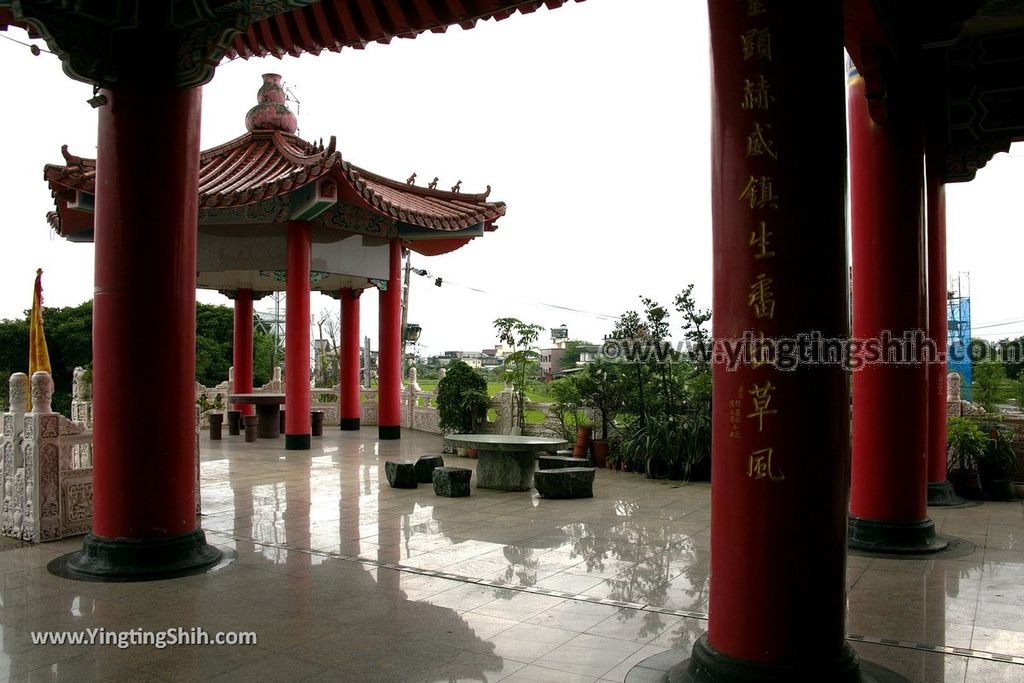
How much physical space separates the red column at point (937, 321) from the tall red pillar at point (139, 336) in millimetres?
7745

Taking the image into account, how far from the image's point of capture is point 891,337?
689 cm

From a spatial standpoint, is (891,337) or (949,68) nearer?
(891,337)

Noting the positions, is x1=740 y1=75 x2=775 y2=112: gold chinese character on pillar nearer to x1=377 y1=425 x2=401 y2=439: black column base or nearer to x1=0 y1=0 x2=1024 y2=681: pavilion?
x1=0 y1=0 x2=1024 y2=681: pavilion

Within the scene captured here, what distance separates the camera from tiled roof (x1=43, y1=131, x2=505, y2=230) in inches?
506

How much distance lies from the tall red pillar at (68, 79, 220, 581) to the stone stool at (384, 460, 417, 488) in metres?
4.00

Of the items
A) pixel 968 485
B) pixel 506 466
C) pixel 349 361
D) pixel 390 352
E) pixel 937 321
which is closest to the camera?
pixel 937 321

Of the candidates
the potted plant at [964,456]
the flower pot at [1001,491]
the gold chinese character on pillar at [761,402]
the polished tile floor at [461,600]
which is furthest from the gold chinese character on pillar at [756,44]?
the flower pot at [1001,491]

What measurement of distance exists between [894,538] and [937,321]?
11.9 ft

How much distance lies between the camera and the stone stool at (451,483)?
952 centimetres

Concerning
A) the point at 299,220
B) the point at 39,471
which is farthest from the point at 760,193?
the point at 299,220

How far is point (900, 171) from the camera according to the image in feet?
22.6

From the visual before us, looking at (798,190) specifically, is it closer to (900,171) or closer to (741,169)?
(741,169)

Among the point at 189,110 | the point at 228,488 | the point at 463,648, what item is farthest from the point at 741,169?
the point at 228,488

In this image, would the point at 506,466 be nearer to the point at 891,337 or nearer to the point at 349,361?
the point at 891,337
